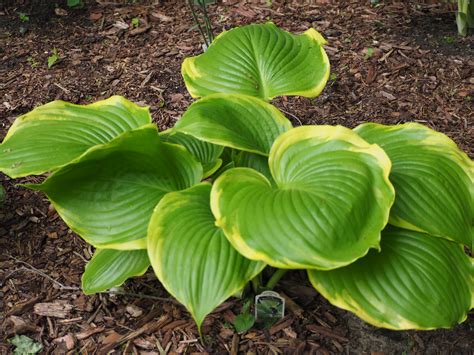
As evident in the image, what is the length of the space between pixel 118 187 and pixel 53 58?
1.65m

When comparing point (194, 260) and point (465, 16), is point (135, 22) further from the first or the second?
point (194, 260)

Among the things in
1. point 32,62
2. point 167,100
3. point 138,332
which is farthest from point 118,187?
point 32,62

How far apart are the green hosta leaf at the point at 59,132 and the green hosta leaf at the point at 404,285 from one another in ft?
2.42

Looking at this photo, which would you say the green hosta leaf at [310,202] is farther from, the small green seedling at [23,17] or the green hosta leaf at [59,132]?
the small green seedling at [23,17]

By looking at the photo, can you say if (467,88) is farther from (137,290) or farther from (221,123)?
(137,290)

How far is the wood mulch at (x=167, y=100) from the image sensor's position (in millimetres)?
1636

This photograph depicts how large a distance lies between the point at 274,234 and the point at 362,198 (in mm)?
238

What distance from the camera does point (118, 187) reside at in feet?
4.80

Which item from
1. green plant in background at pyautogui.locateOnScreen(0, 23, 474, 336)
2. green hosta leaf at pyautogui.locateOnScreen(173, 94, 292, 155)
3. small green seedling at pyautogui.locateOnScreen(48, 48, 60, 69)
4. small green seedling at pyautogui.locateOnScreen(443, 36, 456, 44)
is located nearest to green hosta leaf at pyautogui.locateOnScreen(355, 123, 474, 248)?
green plant in background at pyautogui.locateOnScreen(0, 23, 474, 336)

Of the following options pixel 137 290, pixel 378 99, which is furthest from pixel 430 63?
pixel 137 290

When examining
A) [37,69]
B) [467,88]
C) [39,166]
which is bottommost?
[467,88]

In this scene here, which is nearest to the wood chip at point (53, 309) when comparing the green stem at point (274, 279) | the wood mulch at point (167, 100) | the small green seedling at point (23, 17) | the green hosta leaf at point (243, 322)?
the wood mulch at point (167, 100)

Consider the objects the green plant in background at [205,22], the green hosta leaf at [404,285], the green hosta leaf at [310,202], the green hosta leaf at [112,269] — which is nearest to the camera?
the green hosta leaf at [310,202]

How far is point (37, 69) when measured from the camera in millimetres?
2775
